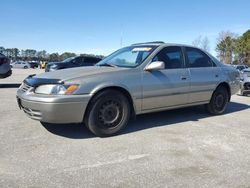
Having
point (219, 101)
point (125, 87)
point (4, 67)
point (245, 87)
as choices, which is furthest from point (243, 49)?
point (125, 87)

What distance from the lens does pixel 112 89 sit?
4.72 meters

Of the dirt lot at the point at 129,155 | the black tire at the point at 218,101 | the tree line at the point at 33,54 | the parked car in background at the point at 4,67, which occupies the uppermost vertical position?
the tree line at the point at 33,54

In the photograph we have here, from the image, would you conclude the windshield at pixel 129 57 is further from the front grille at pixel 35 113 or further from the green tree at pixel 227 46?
the green tree at pixel 227 46

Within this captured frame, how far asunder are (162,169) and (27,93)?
7.84 ft

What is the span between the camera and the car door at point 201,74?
19.6ft

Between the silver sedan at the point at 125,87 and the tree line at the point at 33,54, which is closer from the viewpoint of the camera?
the silver sedan at the point at 125,87

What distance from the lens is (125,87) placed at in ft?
15.8

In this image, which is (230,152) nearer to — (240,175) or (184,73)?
(240,175)

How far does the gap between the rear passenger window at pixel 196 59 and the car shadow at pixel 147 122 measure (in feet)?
3.73

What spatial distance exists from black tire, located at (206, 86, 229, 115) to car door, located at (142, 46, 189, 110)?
3.36ft

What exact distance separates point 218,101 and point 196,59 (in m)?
1.21

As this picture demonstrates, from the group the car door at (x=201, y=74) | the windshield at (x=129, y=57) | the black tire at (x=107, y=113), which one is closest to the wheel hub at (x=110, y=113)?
the black tire at (x=107, y=113)

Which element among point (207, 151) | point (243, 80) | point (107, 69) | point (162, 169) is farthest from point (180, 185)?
point (243, 80)

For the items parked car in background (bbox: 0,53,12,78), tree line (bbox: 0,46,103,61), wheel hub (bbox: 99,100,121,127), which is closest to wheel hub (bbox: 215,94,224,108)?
wheel hub (bbox: 99,100,121,127)
